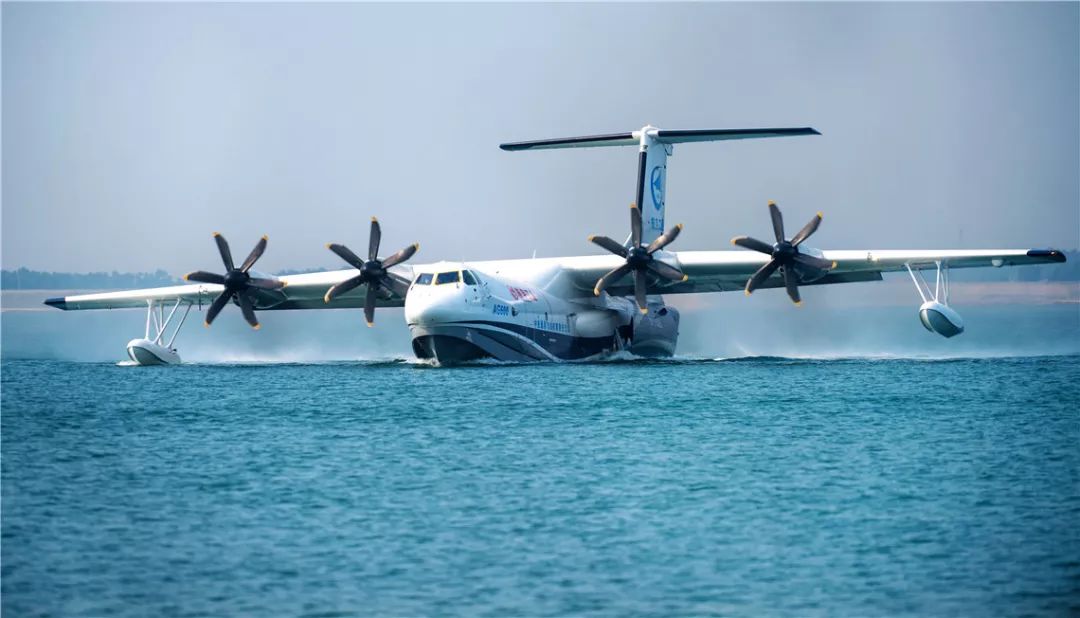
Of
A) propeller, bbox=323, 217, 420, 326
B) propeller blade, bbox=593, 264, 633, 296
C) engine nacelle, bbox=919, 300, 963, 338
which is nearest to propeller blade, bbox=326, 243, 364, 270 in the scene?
propeller, bbox=323, 217, 420, 326

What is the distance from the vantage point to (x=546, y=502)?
20.5m

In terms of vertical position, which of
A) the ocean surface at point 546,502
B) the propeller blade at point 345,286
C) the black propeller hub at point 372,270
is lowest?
the ocean surface at point 546,502

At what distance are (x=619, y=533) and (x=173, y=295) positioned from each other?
1423 inches

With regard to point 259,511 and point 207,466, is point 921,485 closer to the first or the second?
point 259,511

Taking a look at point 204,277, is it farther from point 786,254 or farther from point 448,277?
point 786,254

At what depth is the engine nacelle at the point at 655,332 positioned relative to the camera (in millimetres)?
51188

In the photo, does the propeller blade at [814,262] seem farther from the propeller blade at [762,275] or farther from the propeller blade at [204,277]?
the propeller blade at [204,277]

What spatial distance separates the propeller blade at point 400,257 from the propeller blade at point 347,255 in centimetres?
93

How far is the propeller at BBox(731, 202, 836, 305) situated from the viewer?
136 ft

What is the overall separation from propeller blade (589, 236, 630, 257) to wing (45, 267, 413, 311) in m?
7.72

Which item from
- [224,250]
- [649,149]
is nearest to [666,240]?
[649,149]

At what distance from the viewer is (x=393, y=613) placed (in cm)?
1416

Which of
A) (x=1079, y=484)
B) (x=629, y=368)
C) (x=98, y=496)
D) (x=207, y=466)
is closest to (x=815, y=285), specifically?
(x=629, y=368)

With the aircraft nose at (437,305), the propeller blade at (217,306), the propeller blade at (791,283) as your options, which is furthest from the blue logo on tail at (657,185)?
the propeller blade at (217,306)
